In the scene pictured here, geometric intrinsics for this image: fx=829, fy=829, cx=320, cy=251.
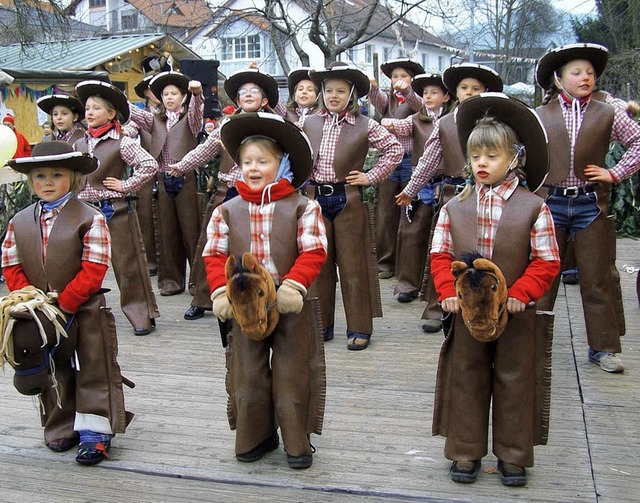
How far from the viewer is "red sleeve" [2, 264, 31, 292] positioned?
4270mm

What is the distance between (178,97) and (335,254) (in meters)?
2.65

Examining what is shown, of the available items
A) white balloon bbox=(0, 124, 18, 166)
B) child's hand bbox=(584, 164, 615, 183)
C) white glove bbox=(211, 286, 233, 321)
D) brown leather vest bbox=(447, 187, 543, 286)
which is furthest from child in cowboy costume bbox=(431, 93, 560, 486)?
white balloon bbox=(0, 124, 18, 166)

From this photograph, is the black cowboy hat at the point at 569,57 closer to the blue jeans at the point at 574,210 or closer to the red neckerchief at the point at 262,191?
the blue jeans at the point at 574,210

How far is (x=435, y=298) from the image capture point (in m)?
6.73

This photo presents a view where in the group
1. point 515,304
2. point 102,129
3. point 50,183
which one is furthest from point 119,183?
point 515,304

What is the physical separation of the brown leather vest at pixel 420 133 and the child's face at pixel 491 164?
386 centimetres

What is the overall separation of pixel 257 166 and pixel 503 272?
1.30 metres

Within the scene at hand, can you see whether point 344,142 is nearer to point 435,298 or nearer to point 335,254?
point 335,254

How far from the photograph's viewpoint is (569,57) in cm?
538

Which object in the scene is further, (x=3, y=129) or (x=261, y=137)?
(x=3, y=129)

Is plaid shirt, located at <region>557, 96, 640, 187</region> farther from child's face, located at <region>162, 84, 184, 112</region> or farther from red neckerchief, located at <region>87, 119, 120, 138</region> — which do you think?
child's face, located at <region>162, 84, 184, 112</region>

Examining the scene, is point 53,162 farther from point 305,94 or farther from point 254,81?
point 305,94

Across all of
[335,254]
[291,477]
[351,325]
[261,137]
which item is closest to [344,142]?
[335,254]

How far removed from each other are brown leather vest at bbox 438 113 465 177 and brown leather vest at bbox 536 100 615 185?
1.00m
